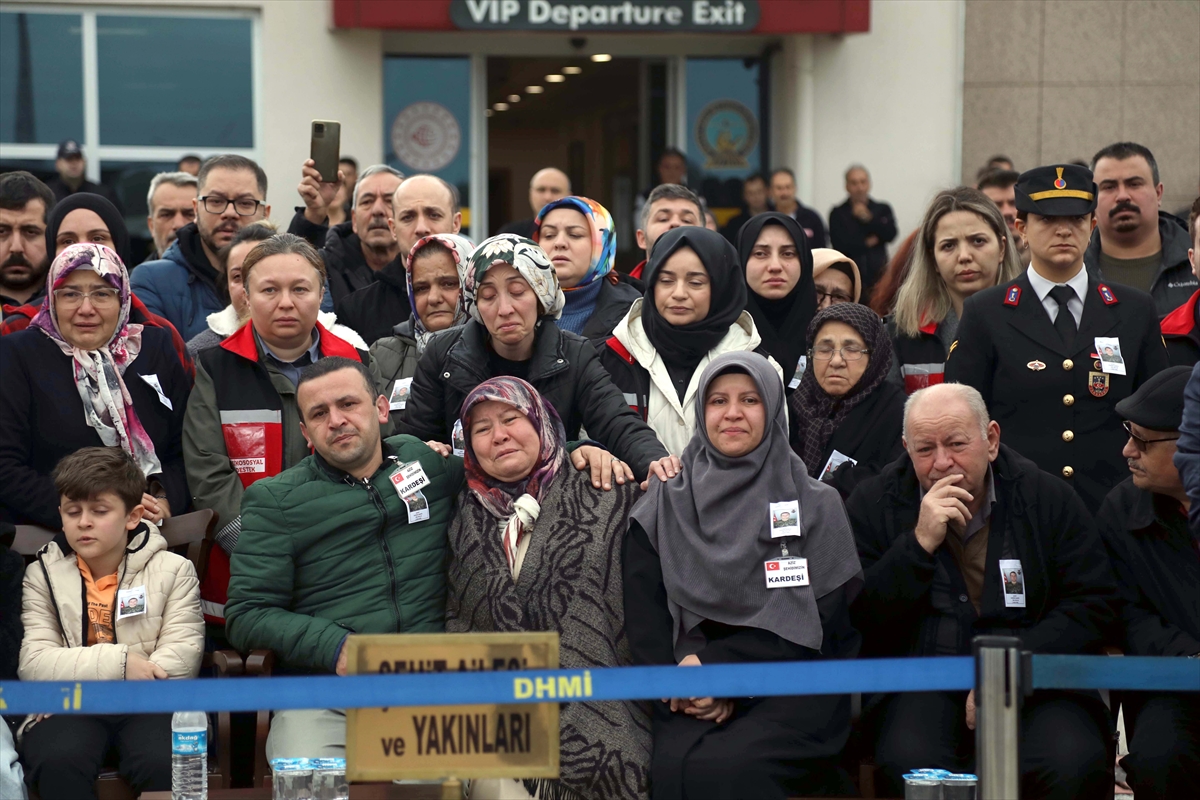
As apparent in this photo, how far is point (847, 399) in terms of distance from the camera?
16.0 feet

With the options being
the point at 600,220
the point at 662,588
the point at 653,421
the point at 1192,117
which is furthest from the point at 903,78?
the point at 662,588

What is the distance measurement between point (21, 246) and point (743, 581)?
137 inches

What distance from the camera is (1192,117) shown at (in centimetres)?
1200

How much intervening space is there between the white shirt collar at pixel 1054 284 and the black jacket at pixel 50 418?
10.4 ft

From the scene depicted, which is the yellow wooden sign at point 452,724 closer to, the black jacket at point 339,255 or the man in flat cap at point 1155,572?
the man in flat cap at point 1155,572

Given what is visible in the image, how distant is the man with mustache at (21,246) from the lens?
5.49m

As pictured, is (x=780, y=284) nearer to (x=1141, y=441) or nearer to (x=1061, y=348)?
(x=1061, y=348)

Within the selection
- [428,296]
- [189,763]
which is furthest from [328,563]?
[428,296]

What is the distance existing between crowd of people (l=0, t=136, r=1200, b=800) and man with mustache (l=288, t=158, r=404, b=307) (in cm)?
131

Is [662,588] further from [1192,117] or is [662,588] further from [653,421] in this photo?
[1192,117]

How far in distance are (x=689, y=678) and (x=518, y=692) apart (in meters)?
0.41

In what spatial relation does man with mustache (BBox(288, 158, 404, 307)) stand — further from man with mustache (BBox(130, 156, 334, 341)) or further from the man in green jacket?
the man in green jacket

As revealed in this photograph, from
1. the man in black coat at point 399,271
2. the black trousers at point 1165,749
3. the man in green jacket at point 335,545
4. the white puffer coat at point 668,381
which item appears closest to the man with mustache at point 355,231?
the man in black coat at point 399,271

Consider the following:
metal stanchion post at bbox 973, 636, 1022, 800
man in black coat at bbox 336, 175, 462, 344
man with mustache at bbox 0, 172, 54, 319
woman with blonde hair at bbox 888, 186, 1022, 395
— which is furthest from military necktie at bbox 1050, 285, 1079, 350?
man with mustache at bbox 0, 172, 54, 319
